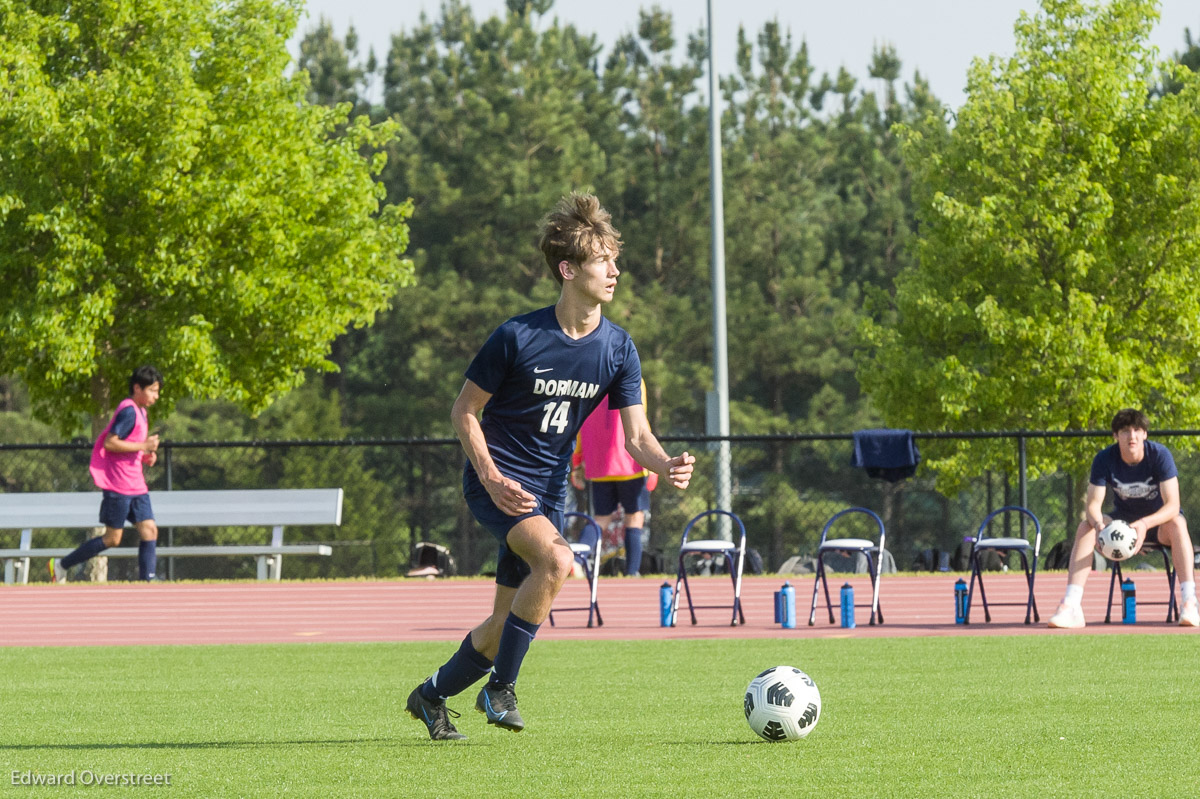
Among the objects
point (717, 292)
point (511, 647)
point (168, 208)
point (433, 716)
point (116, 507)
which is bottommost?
point (433, 716)

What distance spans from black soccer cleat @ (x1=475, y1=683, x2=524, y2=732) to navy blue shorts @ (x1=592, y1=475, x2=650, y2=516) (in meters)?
9.54

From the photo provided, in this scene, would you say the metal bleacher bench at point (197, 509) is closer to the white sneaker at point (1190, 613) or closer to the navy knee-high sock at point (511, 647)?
the white sneaker at point (1190, 613)

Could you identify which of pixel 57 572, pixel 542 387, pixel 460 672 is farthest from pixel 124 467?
pixel 542 387

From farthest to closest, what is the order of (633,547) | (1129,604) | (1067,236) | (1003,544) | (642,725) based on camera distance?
(1067,236) < (633,547) < (1129,604) < (1003,544) < (642,725)

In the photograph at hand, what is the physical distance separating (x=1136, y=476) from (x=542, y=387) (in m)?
7.25

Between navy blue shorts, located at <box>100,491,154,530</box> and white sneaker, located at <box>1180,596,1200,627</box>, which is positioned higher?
navy blue shorts, located at <box>100,491,154,530</box>

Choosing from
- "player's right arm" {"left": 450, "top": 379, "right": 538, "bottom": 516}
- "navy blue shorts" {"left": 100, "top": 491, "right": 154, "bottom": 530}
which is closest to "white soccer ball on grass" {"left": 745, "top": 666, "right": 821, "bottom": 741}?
"player's right arm" {"left": 450, "top": 379, "right": 538, "bottom": 516}

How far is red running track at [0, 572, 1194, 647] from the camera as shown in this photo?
12.8 metres

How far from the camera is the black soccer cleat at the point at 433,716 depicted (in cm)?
648

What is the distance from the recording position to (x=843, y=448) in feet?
149

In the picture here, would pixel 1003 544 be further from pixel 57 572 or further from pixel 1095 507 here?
pixel 57 572

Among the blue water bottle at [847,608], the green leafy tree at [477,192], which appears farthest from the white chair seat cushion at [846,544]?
the green leafy tree at [477,192]

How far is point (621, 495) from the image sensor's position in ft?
52.3

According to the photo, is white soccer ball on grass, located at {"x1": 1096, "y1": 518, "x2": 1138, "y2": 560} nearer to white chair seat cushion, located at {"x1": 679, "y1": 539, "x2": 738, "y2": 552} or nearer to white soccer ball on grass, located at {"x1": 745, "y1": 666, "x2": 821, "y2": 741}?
white chair seat cushion, located at {"x1": 679, "y1": 539, "x2": 738, "y2": 552}
